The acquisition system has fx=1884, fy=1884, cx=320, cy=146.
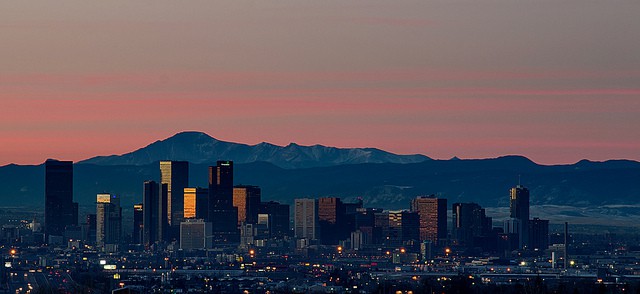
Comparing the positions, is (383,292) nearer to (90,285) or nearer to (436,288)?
(436,288)

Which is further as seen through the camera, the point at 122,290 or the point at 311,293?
the point at 311,293

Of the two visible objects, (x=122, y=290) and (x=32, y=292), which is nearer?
(x=122, y=290)

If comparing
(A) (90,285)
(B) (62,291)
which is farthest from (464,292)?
(A) (90,285)

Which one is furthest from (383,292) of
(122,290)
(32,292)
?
(122,290)

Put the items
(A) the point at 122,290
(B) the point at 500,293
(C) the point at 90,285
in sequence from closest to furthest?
(A) the point at 122,290
(B) the point at 500,293
(C) the point at 90,285

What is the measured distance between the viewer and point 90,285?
193750mm

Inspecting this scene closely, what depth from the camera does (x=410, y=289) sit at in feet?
610

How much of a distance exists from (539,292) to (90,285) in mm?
73433

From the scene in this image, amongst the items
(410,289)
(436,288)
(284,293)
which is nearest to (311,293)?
(284,293)

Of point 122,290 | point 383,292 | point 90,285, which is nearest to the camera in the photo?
point 122,290

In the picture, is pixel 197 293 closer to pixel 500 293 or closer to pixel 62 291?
pixel 62 291

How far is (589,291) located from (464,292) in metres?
26.0

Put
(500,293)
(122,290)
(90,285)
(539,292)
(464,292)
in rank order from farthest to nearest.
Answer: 1. (90,285)
2. (500,293)
3. (464,292)
4. (539,292)
5. (122,290)

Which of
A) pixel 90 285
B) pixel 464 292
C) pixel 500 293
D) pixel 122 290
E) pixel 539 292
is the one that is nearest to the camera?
pixel 122 290
